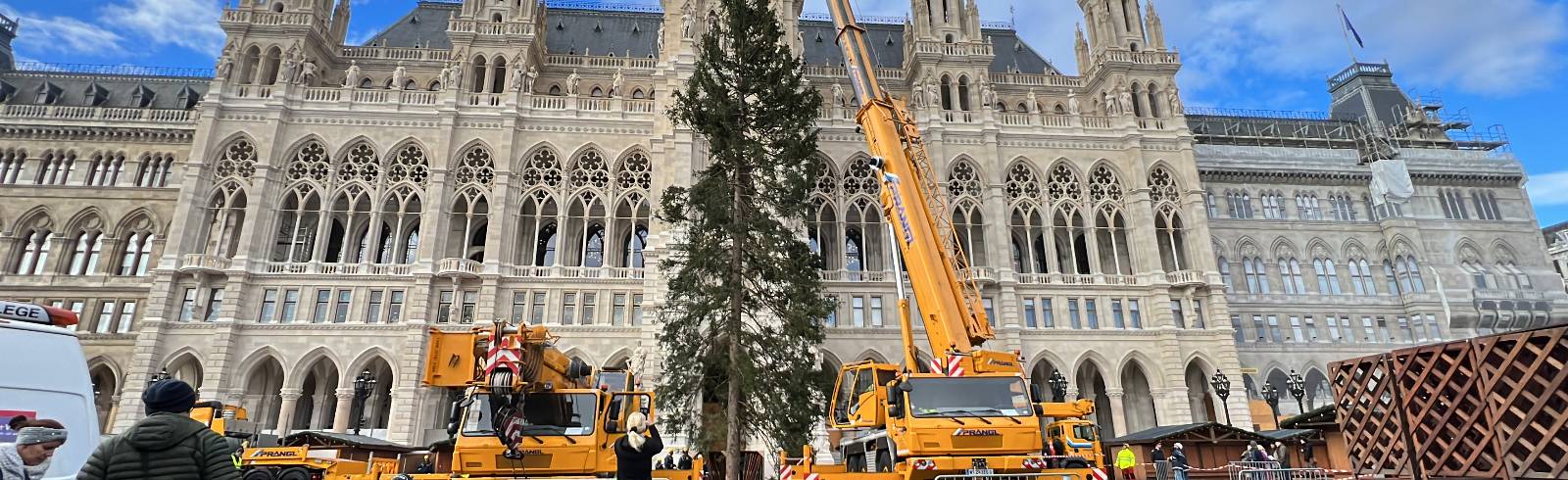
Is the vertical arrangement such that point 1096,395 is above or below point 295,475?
above

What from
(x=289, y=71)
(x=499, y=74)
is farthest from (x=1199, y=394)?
(x=289, y=71)

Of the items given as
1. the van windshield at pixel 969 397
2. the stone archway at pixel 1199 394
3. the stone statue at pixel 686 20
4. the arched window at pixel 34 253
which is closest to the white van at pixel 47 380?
the van windshield at pixel 969 397

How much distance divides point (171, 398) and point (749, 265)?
14871 millimetres

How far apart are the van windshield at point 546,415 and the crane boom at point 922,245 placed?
577 centimetres

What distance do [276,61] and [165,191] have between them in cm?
807

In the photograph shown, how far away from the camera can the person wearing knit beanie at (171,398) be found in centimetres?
378

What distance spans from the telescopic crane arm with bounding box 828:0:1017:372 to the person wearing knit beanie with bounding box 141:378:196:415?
9494mm

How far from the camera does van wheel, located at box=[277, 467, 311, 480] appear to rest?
12719 mm

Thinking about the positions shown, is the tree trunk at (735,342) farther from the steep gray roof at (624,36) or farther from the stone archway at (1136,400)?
the steep gray roof at (624,36)

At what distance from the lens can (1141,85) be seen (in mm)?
36219

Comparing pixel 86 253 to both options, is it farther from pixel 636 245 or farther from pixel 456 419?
pixel 456 419

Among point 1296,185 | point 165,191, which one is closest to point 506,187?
point 165,191

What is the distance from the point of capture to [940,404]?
1024cm

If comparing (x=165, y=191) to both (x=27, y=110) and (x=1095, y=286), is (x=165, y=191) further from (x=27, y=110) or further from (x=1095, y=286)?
(x=1095, y=286)
